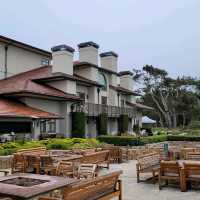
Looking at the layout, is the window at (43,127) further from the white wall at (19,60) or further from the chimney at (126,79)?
the chimney at (126,79)

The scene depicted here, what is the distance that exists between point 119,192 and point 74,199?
6.69 ft

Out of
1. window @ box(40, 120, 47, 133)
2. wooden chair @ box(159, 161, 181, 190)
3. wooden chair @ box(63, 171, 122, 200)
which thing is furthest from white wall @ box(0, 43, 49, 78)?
wooden chair @ box(63, 171, 122, 200)

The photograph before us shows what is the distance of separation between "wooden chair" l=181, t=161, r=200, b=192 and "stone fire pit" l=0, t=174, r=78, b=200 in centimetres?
399

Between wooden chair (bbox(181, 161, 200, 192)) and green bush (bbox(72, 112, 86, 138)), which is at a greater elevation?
green bush (bbox(72, 112, 86, 138))

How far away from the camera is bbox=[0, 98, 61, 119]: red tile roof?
74.1 ft

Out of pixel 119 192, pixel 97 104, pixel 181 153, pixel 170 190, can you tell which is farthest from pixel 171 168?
pixel 97 104

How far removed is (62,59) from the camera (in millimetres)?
Answer: 31859

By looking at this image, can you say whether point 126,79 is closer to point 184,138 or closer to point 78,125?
point 78,125

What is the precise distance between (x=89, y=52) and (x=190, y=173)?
2834cm

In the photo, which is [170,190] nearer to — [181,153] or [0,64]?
[181,153]

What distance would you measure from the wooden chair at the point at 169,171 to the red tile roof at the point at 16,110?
1343 centimetres

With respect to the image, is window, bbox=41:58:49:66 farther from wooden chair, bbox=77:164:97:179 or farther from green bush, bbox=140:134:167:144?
wooden chair, bbox=77:164:97:179

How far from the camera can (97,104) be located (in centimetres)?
3494

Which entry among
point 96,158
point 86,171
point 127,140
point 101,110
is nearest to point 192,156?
point 96,158
